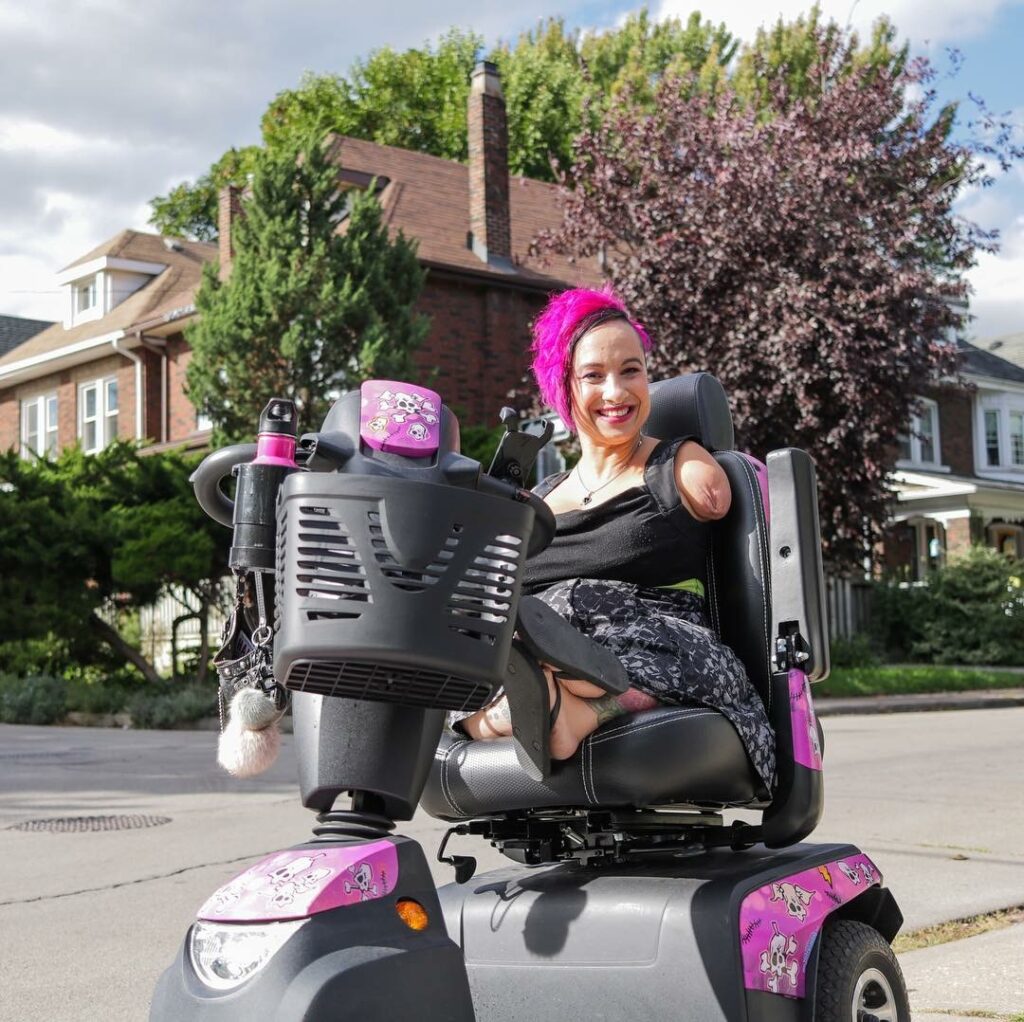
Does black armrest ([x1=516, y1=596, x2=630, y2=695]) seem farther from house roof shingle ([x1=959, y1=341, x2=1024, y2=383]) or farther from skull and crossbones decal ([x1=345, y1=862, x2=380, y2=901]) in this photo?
house roof shingle ([x1=959, y1=341, x2=1024, y2=383])

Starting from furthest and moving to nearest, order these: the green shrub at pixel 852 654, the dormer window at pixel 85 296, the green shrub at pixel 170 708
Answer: the dormer window at pixel 85 296 < the green shrub at pixel 852 654 < the green shrub at pixel 170 708

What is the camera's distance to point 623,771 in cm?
235

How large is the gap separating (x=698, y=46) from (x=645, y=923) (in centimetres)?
4249

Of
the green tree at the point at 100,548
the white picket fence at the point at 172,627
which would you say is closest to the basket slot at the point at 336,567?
the green tree at the point at 100,548

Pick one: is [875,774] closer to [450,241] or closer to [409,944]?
[409,944]

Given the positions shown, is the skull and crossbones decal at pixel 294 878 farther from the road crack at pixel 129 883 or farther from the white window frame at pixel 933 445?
the white window frame at pixel 933 445

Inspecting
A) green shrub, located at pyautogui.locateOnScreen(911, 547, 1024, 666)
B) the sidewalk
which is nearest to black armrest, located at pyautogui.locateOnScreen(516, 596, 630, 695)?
the sidewalk

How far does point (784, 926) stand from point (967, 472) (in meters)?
34.5

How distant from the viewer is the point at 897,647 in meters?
24.6

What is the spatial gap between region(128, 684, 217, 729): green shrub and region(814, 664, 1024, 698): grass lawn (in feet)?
24.4

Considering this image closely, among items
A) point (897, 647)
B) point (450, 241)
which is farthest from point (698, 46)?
point (897, 647)

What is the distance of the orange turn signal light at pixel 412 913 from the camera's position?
1.94 m

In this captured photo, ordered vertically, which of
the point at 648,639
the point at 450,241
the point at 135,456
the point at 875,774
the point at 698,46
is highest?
the point at 698,46

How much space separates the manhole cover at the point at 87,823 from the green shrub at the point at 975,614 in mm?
18309
